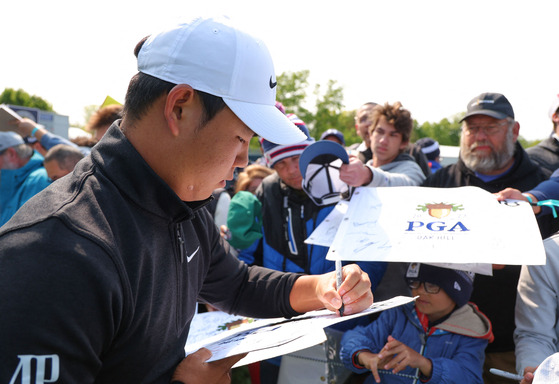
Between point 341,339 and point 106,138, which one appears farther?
point 341,339

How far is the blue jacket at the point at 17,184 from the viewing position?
4609mm

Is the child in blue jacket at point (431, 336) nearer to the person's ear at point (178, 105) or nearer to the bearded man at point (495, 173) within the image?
the bearded man at point (495, 173)

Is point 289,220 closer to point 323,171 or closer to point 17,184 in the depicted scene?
point 323,171

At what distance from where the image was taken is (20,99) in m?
44.2

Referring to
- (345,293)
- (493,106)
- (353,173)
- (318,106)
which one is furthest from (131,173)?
(318,106)

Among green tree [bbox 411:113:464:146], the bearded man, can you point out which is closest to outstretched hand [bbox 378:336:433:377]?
the bearded man

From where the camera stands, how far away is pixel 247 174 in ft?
15.8

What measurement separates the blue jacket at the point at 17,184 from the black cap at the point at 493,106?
4159 mm

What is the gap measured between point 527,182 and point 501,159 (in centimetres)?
23

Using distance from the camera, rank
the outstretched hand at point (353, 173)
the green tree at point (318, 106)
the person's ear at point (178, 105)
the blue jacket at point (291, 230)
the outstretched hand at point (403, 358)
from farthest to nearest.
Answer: the green tree at point (318, 106) < the blue jacket at point (291, 230) < the outstretched hand at point (353, 173) < the outstretched hand at point (403, 358) < the person's ear at point (178, 105)

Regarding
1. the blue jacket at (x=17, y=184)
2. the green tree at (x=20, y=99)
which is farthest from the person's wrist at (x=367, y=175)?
the green tree at (x=20, y=99)

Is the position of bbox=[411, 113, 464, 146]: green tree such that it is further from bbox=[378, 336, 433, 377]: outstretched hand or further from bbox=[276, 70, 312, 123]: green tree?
bbox=[378, 336, 433, 377]: outstretched hand

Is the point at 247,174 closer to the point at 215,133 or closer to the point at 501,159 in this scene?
the point at 501,159

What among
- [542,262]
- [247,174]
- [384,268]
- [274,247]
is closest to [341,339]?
[384,268]
